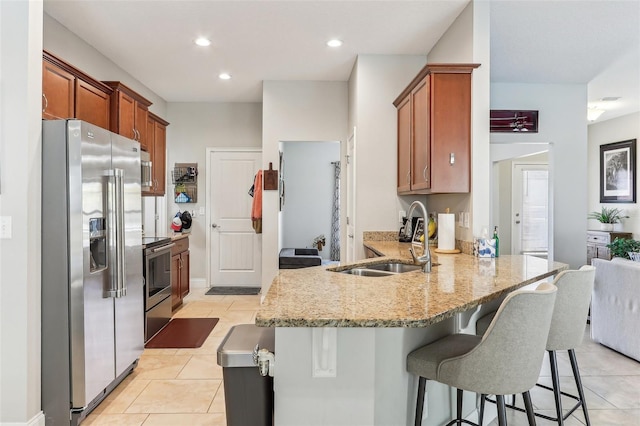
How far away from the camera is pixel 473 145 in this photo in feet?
10.1

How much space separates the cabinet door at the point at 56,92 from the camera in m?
2.84

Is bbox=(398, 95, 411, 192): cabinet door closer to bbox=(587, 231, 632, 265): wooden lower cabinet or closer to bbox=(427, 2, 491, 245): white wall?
bbox=(427, 2, 491, 245): white wall

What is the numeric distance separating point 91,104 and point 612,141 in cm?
747

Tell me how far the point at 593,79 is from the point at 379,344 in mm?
4968

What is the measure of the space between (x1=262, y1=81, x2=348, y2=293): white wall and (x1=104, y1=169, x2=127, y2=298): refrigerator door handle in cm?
249

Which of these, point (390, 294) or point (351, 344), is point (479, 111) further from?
point (351, 344)

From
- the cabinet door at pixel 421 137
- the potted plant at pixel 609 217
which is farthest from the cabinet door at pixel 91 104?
the potted plant at pixel 609 217

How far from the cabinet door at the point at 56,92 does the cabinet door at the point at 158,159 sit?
5.40 feet

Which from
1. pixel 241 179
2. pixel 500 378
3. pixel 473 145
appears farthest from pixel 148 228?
pixel 500 378

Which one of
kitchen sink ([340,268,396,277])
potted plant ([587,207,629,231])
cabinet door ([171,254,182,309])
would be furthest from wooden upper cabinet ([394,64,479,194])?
potted plant ([587,207,629,231])

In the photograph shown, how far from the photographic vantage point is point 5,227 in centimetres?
222

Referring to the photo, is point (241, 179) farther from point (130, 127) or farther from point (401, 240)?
point (401, 240)

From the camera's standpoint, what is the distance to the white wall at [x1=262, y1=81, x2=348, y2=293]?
5.12m

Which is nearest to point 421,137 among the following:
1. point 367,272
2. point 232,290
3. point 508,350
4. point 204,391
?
point 367,272
